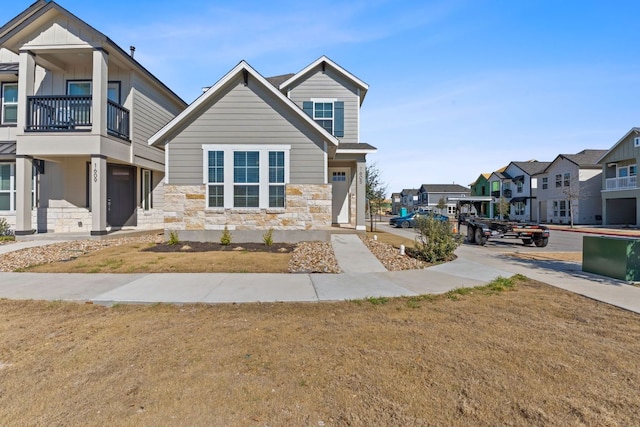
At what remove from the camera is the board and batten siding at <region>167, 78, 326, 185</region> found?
41.8ft

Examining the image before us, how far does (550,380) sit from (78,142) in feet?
52.6

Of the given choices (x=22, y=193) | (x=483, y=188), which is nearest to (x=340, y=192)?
(x=22, y=193)

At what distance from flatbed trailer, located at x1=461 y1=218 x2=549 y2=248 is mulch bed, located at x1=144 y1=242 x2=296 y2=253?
387 inches

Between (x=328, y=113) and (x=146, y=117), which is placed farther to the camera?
(x=328, y=113)

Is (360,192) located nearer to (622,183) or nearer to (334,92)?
(334,92)

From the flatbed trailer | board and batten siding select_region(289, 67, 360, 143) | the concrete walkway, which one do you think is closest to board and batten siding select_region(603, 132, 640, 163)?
the flatbed trailer

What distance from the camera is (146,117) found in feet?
54.9

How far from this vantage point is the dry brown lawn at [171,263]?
8.70m

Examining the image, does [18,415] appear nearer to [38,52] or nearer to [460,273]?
[460,273]

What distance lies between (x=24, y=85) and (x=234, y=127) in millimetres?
8727

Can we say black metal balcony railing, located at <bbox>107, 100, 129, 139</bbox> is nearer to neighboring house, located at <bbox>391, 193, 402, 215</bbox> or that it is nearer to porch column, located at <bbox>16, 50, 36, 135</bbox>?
porch column, located at <bbox>16, 50, 36, 135</bbox>

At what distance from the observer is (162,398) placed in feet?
10.1

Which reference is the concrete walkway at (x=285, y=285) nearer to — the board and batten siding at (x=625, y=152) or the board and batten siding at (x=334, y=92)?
the board and batten siding at (x=334, y=92)

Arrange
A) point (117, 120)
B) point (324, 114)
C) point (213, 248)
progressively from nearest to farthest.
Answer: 1. point (213, 248)
2. point (117, 120)
3. point (324, 114)
